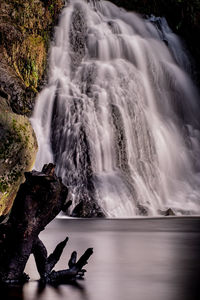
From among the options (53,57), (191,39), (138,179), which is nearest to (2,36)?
(53,57)

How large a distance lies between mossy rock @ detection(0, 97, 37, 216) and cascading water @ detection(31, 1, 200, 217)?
10.6m

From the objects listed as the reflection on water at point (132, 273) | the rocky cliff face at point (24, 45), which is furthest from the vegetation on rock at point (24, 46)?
the reflection on water at point (132, 273)

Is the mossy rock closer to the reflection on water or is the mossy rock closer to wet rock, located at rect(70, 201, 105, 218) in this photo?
the reflection on water

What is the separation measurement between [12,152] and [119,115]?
15142 millimetres

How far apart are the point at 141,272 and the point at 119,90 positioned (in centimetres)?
1722

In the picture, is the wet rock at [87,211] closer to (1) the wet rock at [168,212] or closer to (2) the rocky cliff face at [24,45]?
(1) the wet rock at [168,212]

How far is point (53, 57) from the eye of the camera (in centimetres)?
2370

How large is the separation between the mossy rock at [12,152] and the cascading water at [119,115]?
34.8ft

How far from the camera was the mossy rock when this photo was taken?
4652 mm

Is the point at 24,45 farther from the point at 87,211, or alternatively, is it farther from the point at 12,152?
the point at 12,152

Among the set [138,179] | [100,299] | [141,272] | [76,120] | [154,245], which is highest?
[100,299]

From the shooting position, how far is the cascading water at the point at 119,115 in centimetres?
1727

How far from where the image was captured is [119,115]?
1964cm

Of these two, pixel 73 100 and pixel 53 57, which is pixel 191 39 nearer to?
pixel 53 57
